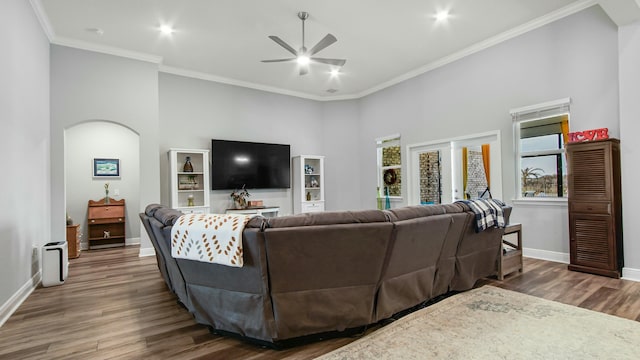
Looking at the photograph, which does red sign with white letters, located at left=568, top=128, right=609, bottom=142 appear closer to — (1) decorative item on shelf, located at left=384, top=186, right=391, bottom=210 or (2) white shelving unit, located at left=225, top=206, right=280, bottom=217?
(1) decorative item on shelf, located at left=384, top=186, right=391, bottom=210

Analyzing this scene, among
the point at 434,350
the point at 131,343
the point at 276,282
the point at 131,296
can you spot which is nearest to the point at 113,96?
the point at 131,296

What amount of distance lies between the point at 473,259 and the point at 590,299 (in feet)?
3.37

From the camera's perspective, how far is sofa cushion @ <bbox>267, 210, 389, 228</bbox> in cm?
204

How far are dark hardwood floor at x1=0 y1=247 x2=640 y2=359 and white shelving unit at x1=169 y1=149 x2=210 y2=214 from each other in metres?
1.76

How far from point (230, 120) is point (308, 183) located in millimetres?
2242

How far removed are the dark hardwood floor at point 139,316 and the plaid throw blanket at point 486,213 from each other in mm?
717

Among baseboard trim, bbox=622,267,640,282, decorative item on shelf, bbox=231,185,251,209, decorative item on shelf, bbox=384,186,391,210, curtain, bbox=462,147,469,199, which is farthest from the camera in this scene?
decorative item on shelf, bbox=384,186,391,210

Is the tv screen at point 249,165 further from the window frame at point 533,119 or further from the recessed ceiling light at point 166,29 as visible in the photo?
the window frame at point 533,119

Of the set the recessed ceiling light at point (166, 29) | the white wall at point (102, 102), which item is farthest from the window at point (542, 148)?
the white wall at point (102, 102)

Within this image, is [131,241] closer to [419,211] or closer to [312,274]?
[312,274]

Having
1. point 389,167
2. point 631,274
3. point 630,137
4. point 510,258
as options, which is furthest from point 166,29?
point 631,274

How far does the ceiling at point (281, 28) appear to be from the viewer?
3.96 metres

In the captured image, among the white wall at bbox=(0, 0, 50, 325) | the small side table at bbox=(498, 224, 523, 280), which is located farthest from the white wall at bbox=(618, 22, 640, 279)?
the white wall at bbox=(0, 0, 50, 325)

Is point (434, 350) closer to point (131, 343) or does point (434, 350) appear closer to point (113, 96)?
point (131, 343)
